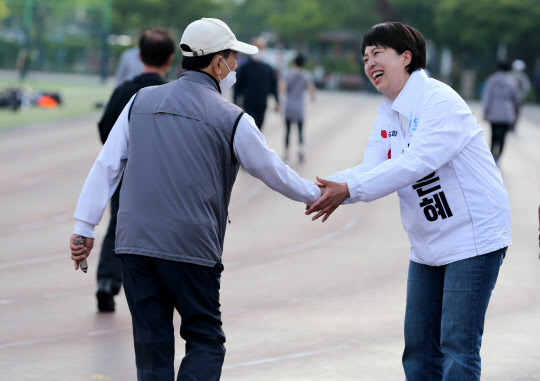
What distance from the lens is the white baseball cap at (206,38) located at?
4.28 metres

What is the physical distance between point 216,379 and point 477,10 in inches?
2280

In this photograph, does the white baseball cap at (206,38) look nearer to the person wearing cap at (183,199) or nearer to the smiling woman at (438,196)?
the person wearing cap at (183,199)

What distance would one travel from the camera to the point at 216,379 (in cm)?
424

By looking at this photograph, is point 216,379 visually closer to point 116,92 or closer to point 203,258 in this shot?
point 203,258

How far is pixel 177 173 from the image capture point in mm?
4133

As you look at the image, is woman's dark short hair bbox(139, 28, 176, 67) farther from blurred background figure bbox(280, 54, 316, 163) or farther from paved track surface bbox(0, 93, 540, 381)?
blurred background figure bbox(280, 54, 316, 163)

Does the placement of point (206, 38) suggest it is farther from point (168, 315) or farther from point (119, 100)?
point (119, 100)

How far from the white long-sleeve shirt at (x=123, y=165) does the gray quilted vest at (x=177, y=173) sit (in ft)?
0.21

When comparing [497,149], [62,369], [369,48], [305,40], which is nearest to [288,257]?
[62,369]

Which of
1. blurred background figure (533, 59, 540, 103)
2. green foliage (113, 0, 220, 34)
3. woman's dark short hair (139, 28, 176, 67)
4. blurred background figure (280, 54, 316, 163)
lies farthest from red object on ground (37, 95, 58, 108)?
green foliage (113, 0, 220, 34)

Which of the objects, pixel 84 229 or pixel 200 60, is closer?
pixel 200 60

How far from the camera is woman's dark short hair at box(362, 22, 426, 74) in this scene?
4348mm

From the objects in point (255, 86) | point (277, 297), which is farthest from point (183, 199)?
point (255, 86)

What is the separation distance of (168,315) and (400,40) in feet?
5.09
